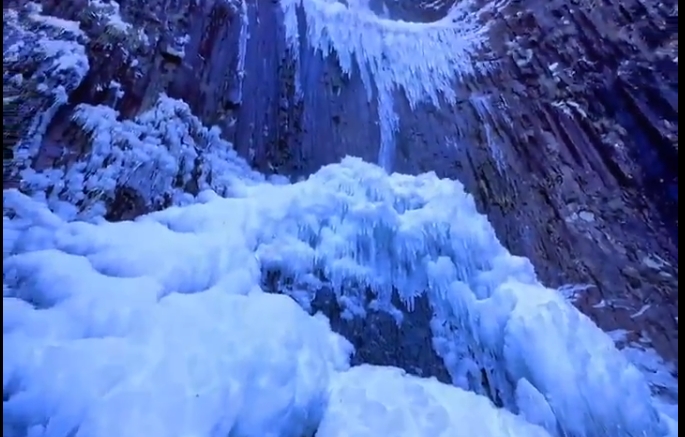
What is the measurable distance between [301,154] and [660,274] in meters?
2.51

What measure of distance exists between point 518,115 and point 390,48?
143cm

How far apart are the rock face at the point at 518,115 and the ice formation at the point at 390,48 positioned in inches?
4.2

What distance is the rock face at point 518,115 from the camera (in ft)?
11.3

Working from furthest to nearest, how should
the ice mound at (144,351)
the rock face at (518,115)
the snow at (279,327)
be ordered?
the rock face at (518,115) → the snow at (279,327) → the ice mound at (144,351)

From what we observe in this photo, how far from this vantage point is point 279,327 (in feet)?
9.21

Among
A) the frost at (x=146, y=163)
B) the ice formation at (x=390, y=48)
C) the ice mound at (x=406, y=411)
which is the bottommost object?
the frost at (x=146, y=163)

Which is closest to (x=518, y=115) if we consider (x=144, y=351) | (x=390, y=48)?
(x=390, y=48)

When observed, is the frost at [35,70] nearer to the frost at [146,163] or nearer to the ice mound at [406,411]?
the frost at [146,163]

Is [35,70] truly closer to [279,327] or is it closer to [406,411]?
[279,327]

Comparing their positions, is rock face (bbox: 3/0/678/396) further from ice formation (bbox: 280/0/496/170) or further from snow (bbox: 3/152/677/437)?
snow (bbox: 3/152/677/437)

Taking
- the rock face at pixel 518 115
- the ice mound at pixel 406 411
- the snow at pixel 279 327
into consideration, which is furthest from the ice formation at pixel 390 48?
the ice mound at pixel 406 411

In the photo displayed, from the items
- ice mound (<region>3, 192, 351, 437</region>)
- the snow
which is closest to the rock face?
the snow

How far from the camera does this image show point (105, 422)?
6.89 ft

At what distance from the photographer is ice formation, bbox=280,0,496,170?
16.0 feet
